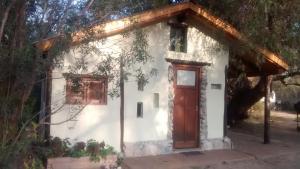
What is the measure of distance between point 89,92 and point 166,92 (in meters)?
2.36

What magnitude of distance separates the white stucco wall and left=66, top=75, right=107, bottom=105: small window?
0.15m

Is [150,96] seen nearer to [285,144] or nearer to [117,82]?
[117,82]

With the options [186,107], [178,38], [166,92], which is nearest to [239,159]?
[186,107]

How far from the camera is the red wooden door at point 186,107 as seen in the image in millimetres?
12023

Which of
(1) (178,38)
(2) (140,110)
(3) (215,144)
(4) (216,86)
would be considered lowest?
(3) (215,144)

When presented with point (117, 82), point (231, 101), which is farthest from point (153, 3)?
point (231, 101)

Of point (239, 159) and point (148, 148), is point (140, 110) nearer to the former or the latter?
point (148, 148)

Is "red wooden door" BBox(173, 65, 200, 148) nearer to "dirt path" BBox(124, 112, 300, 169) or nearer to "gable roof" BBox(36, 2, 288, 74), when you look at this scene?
"dirt path" BBox(124, 112, 300, 169)

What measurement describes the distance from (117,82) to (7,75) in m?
2.51

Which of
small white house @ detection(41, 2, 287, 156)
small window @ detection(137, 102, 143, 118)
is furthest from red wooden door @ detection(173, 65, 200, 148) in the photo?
small window @ detection(137, 102, 143, 118)

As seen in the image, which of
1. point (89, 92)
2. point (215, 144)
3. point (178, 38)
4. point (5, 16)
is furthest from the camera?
point (215, 144)

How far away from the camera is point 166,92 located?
1171 centimetres

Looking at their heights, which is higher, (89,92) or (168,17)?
(168,17)

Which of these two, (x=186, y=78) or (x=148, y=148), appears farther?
(x=186, y=78)
